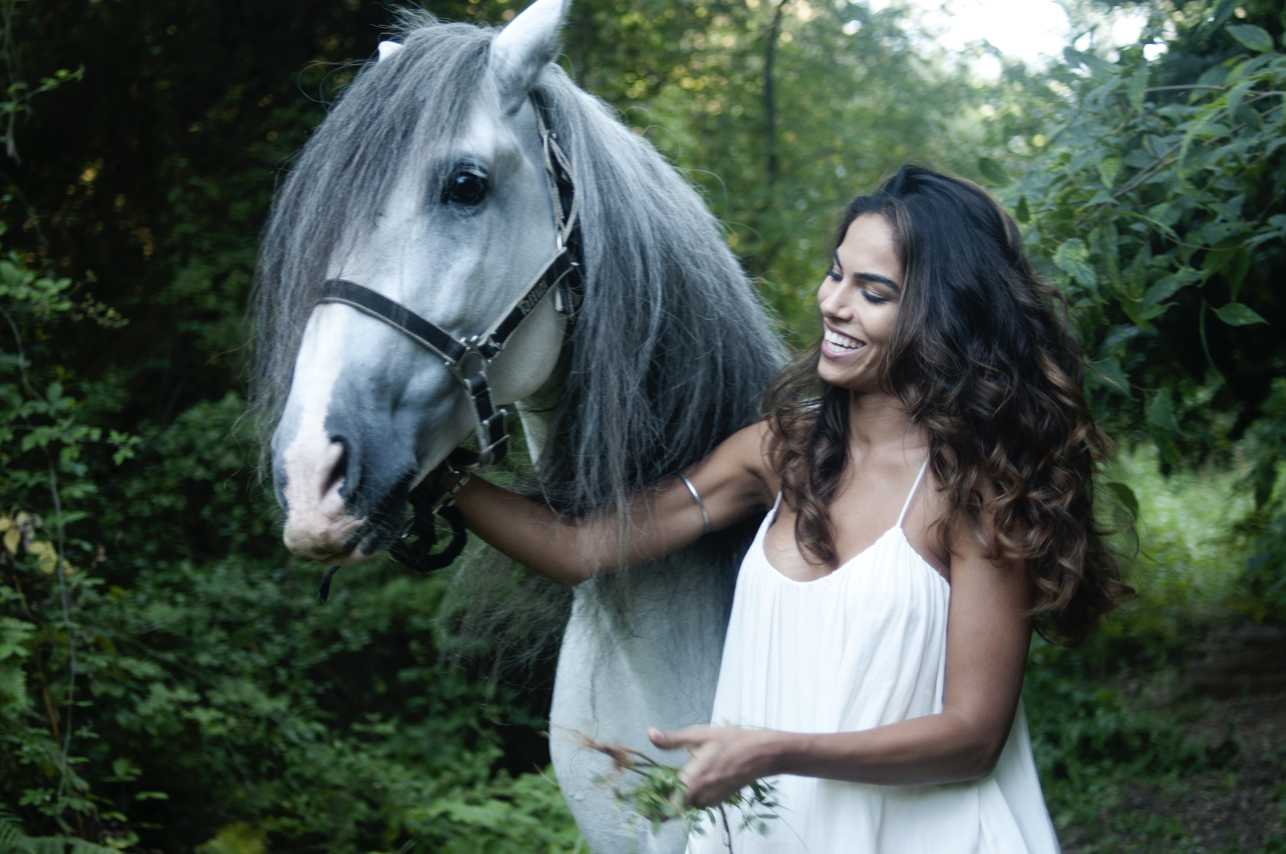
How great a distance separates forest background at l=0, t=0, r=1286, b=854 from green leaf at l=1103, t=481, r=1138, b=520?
1 cm

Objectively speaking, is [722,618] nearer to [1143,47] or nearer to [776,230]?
[1143,47]

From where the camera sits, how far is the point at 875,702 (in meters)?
1.34

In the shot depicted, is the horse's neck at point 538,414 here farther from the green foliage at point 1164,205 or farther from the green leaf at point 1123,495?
the green leaf at point 1123,495

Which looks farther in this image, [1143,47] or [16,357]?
[16,357]

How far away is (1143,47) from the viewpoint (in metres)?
1.99

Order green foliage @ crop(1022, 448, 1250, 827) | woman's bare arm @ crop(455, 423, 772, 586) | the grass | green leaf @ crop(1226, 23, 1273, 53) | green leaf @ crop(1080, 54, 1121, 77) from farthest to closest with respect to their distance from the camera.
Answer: green foliage @ crop(1022, 448, 1250, 827) < the grass < green leaf @ crop(1080, 54, 1121, 77) < green leaf @ crop(1226, 23, 1273, 53) < woman's bare arm @ crop(455, 423, 772, 586)

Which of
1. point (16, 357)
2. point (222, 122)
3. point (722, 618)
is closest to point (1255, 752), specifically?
point (722, 618)

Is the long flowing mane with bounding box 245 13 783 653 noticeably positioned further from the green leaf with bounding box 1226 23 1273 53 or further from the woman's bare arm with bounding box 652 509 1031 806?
the green leaf with bounding box 1226 23 1273 53

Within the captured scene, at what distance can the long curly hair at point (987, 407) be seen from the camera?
136cm

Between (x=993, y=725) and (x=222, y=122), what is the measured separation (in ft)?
16.1

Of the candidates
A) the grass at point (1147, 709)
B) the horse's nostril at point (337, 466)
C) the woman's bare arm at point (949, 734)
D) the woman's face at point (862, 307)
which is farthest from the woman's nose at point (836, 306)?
the grass at point (1147, 709)

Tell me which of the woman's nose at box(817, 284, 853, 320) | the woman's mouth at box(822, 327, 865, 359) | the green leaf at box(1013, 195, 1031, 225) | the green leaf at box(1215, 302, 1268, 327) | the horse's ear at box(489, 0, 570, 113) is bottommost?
the woman's mouth at box(822, 327, 865, 359)

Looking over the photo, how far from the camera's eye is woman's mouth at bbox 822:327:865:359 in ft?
4.84

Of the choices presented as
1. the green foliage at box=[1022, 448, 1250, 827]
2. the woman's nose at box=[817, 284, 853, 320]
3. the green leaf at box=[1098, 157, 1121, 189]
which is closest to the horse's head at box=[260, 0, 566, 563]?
the woman's nose at box=[817, 284, 853, 320]
